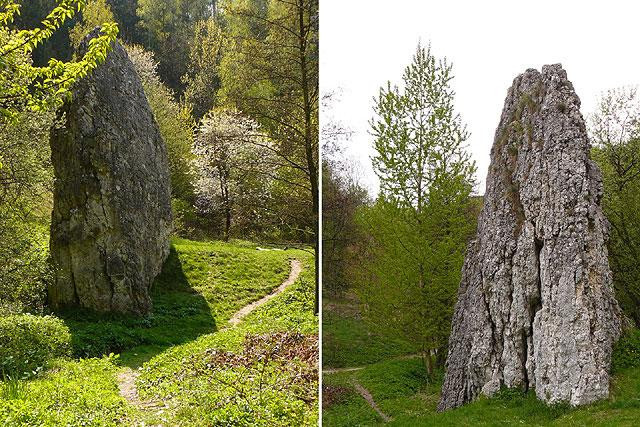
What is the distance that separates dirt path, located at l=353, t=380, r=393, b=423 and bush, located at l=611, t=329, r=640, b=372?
1.92m

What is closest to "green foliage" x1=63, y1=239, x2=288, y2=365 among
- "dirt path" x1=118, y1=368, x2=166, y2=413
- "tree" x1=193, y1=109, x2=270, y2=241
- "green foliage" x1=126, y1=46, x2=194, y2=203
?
"dirt path" x1=118, y1=368, x2=166, y2=413

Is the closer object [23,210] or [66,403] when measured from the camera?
[66,403]

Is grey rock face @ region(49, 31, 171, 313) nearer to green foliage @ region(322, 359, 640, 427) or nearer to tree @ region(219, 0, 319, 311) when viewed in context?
tree @ region(219, 0, 319, 311)

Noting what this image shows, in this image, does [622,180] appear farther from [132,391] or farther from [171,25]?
[171,25]

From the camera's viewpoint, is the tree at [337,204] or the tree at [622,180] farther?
the tree at [337,204]

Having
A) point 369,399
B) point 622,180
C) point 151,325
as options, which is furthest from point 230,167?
point 622,180

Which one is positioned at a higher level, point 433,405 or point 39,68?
point 39,68

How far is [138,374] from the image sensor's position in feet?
22.0

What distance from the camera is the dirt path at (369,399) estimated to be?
5.05 metres

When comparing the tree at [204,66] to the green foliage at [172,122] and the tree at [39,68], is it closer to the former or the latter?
the green foliage at [172,122]

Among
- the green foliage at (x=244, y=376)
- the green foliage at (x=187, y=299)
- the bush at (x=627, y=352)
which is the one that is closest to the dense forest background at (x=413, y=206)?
the green foliage at (x=244, y=376)

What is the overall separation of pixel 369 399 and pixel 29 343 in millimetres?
4352

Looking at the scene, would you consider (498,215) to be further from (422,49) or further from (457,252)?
(422,49)

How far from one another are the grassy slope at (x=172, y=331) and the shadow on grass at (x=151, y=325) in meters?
0.01
